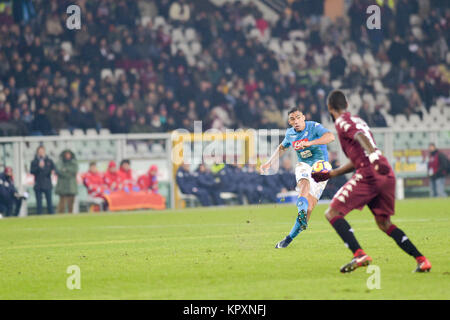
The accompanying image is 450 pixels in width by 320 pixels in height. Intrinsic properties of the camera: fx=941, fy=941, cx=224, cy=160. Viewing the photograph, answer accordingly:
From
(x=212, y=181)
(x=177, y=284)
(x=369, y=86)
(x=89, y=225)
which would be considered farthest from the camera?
(x=369, y=86)

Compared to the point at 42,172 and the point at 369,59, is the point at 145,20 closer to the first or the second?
the point at 369,59

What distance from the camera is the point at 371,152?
979cm

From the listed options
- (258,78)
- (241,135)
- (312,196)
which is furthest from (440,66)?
(312,196)

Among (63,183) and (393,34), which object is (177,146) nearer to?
(63,183)

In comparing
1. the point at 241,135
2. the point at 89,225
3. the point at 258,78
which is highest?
the point at 258,78

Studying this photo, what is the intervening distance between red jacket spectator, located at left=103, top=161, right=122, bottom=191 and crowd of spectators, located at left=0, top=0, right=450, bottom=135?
65.4 inches

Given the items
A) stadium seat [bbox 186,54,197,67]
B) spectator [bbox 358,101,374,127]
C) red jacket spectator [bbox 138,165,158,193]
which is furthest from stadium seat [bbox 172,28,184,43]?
red jacket spectator [bbox 138,165,158,193]

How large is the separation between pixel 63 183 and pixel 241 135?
19.0 ft

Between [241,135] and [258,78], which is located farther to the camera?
[258,78]

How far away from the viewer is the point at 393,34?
123ft

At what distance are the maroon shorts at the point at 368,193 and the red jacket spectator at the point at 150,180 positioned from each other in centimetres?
1805

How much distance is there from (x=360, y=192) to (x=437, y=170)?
859 inches

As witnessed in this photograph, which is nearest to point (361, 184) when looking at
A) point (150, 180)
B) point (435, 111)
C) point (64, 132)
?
point (150, 180)

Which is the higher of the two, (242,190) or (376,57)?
(376,57)
